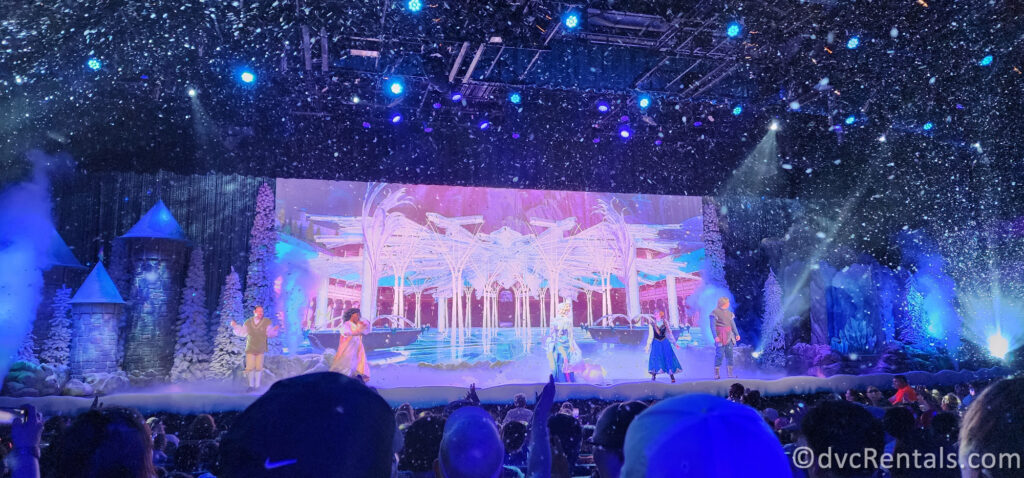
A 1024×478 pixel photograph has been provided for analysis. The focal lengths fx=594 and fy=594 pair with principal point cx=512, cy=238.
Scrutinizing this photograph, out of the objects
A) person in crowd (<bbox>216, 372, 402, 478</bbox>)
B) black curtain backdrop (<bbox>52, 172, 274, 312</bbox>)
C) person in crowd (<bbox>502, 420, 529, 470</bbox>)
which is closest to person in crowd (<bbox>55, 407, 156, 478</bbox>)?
person in crowd (<bbox>216, 372, 402, 478</bbox>)

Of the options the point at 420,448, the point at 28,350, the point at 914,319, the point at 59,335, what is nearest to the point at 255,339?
the point at 59,335

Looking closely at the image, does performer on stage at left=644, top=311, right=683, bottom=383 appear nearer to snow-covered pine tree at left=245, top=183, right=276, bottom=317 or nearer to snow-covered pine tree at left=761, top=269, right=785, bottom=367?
snow-covered pine tree at left=761, top=269, right=785, bottom=367

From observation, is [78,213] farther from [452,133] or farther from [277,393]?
[277,393]

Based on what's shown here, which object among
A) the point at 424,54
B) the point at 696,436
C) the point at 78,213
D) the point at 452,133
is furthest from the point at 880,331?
the point at 78,213

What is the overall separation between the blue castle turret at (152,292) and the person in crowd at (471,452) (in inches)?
428

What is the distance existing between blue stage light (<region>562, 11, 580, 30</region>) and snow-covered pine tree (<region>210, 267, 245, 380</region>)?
7.63 meters

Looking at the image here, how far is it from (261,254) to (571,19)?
729 centimetres

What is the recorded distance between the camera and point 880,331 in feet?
44.4

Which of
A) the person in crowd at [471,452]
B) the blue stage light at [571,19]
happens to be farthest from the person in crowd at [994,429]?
the blue stage light at [571,19]

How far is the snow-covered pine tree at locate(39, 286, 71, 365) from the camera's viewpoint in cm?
989

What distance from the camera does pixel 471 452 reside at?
1413 mm

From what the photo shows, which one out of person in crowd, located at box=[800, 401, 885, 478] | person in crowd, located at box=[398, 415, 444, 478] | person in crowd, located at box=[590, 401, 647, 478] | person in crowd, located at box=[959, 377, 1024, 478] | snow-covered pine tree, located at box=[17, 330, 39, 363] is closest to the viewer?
person in crowd, located at box=[959, 377, 1024, 478]

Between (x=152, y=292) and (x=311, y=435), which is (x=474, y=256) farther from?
(x=311, y=435)

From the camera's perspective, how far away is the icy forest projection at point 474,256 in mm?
11211
